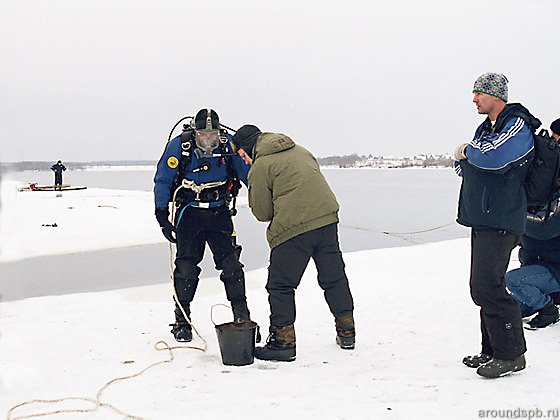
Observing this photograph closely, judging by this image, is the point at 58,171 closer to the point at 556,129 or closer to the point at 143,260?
the point at 143,260

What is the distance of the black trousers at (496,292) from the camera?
10.3 ft

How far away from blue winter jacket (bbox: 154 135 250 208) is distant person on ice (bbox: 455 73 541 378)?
1.69m

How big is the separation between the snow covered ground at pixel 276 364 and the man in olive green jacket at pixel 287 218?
259 millimetres

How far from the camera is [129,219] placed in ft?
45.0

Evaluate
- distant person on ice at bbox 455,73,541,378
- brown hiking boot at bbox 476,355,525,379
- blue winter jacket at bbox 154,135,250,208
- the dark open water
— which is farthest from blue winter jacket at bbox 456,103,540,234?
the dark open water

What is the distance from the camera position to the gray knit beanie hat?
3139 millimetres

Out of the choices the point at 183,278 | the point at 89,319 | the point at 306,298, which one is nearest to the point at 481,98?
the point at 183,278

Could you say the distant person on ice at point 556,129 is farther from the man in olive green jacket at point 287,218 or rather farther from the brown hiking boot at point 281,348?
the brown hiking boot at point 281,348

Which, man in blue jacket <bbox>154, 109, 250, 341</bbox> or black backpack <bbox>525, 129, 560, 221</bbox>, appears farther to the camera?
man in blue jacket <bbox>154, 109, 250, 341</bbox>

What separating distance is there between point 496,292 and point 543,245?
1353 millimetres

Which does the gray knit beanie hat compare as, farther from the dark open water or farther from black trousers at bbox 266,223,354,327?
the dark open water

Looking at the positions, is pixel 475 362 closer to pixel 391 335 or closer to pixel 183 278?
pixel 391 335

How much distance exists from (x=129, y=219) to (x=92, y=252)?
4.29 metres

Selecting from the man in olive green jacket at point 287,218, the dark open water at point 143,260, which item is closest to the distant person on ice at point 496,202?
the man in olive green jacket at point 287,218
